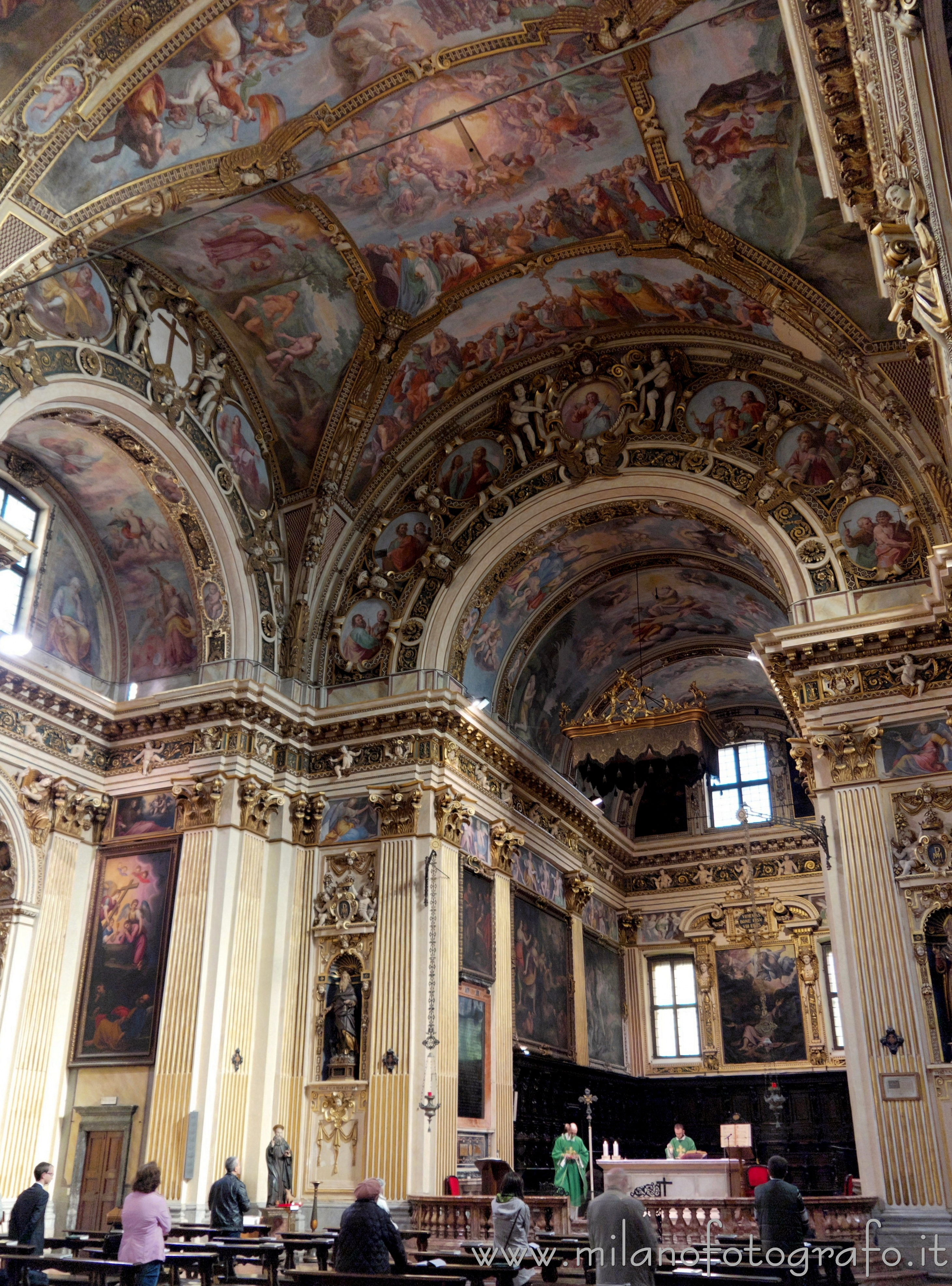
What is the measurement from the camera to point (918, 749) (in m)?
15.1

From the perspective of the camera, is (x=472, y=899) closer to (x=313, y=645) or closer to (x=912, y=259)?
(x=313, y=645)

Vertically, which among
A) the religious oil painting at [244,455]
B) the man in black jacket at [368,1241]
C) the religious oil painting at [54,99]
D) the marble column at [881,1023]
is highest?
the religious oil painting at [54,99]

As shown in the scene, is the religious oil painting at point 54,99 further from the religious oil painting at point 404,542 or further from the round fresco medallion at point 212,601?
the religious oil painting at point 404,542

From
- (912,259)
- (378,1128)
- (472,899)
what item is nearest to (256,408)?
(472,899)

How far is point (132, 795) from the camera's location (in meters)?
17.9

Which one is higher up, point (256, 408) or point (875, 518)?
point (256, 408)

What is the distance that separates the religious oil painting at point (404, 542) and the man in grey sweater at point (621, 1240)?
13.6 metres

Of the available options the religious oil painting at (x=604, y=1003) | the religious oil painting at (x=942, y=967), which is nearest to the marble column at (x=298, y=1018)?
the religious oil painting at (x=604, y=1003)

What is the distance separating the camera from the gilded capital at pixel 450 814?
17.4 metres

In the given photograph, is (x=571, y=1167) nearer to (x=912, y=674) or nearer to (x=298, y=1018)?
(x=298, y=1018)

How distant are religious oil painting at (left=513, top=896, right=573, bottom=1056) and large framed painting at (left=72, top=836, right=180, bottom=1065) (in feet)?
20.3

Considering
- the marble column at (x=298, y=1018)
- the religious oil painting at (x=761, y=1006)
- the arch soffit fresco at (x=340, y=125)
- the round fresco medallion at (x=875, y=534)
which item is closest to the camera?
the arch soffit fresco at (x=340, y=125)

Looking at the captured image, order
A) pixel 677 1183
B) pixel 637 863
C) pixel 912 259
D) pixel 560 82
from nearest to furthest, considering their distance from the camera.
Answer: pixel 912 259 → pixel 560 82 → pixel 677 1183 → pixel 637 863

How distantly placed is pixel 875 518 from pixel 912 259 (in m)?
9.02
